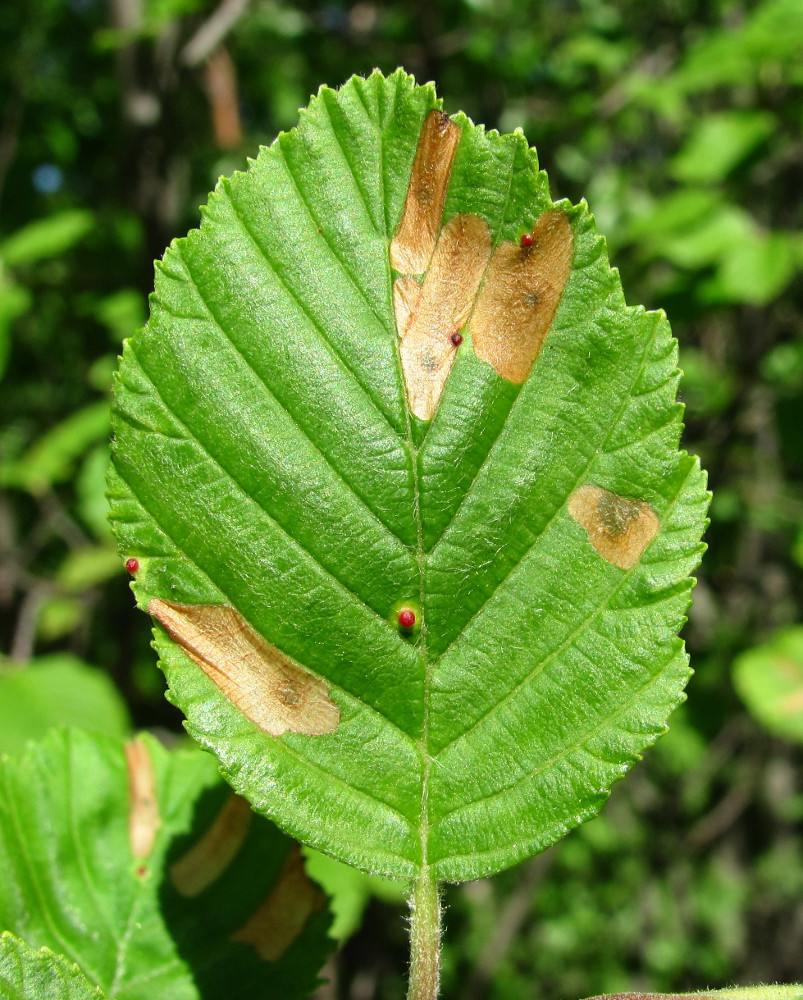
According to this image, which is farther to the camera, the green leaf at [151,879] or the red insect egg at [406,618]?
the green leaf at [151,879]

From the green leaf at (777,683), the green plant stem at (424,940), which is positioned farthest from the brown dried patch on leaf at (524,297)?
the green leaf at (777,683)

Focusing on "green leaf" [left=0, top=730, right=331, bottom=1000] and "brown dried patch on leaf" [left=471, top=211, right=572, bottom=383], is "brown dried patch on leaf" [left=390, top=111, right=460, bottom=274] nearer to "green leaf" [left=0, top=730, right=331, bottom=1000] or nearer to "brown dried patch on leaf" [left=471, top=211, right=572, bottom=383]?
"brown dried patch on leaf" [left=471, top=211, right=572, bottom=383]

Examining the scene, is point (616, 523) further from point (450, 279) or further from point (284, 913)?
point (284, 913)

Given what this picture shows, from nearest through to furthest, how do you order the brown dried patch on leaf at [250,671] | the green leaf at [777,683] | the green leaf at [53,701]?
the brown dried patch on leaf at [250,671] < the green leaf at [53,701] < the green leaf at [777,683]

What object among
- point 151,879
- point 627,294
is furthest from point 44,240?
point 151,879

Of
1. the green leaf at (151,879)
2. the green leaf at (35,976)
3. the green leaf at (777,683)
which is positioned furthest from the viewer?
the green leaf at (777,683)

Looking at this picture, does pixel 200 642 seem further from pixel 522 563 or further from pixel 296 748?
pixel 522 563

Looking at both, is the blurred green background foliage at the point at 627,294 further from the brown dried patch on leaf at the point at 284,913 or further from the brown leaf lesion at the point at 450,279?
the brown leaf lesion at the point at 450,279
